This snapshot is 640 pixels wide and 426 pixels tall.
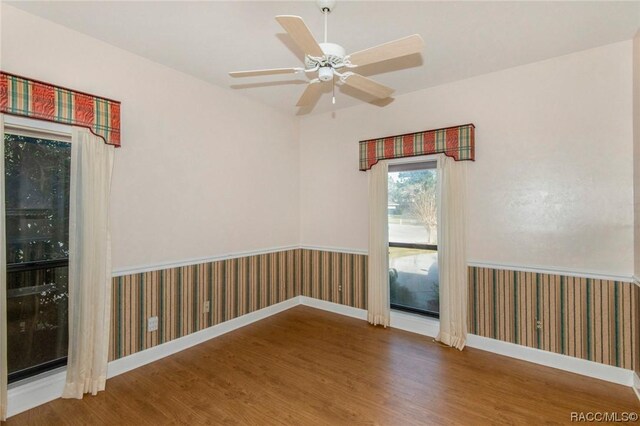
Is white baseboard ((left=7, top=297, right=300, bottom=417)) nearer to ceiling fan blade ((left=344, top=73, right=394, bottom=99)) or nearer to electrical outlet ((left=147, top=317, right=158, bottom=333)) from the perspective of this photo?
electrical outlet ((left=147, top=317, right=158, bottom=333))

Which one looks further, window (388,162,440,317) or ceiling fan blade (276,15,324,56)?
window (388,162,440,317)

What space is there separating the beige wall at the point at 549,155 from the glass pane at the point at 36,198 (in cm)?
366

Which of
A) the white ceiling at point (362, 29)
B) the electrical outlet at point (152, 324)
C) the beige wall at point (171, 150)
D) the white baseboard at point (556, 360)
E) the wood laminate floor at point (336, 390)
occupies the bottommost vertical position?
the wood laminate floor at point (336, 390)

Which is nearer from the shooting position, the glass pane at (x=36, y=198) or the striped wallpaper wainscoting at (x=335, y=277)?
the glass pane at (x=36, y=198)

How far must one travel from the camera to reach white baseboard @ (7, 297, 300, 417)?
7.80 feet

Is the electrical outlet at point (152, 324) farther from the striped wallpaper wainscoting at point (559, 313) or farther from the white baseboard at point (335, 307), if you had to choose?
the striped wallpaper wainscoting at point (559, 313)

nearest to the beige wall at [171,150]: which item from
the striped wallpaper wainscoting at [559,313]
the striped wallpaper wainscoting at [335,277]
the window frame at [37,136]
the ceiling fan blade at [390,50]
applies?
the window frame at [37,136]

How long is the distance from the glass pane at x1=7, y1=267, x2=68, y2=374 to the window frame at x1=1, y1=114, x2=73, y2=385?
0.03m

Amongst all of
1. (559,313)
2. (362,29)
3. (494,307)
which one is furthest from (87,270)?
(559,313)

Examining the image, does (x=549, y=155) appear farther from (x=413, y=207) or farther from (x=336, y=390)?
(x=336, y=390)

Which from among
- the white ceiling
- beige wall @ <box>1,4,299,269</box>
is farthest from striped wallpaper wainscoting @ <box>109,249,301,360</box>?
the white ceiling

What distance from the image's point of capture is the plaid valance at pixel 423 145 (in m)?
3.46

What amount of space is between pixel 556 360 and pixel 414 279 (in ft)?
5.34

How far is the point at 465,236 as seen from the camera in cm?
353
